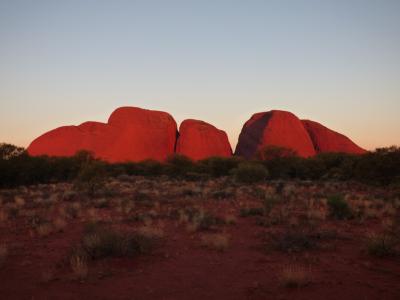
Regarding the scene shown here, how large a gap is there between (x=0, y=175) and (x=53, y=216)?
58.7ft

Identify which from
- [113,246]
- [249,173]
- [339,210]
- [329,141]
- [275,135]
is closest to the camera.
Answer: [113,246]

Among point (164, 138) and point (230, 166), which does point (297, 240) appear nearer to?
point (230, 166)

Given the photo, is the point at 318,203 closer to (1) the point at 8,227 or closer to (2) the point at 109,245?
(2) the point at 109,245

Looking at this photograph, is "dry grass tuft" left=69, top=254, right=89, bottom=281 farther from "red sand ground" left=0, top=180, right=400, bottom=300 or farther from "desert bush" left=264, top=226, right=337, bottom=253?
"desert bush" left=264, top=226, right=337, bottom=253

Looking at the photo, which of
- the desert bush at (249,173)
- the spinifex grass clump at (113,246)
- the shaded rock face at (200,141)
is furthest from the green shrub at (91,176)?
the shaded rock face at (200,141)

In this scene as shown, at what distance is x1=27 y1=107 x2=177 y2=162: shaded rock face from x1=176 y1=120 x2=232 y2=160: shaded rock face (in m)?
2.08

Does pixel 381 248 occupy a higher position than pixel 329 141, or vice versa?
pixel 329 141

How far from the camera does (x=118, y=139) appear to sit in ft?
182

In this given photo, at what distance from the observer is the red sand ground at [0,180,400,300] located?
16.1ft

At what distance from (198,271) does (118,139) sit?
2023 inches

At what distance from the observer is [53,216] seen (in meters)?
11.6

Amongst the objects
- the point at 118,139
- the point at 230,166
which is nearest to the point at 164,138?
the point at 118,139

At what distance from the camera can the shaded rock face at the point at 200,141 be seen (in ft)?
183

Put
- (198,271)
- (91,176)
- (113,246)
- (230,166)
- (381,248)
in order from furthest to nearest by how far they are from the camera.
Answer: (230,166) < (91,176) < (113,246) < (381,248) < (198,271)
